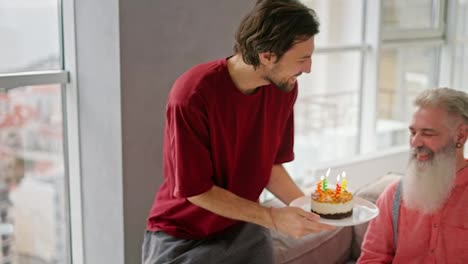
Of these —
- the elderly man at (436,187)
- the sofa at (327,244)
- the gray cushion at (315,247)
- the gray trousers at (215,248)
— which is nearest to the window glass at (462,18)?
the sofa at (327,244)

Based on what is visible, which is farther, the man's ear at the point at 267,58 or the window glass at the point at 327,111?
the window glass at the point at 327,111

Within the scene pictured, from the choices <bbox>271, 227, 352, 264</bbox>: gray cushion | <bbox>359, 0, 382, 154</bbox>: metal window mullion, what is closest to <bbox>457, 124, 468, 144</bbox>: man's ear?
<bbox>271, 227, 352, 264</bbox>: gray cushion

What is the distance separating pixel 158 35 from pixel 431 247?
1.24m

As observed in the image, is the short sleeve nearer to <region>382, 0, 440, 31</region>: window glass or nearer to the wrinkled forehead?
the wrinkled forehead

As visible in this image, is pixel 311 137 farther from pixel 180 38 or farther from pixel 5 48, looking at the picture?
pixel 5 48

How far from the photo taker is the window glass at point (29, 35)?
258cm

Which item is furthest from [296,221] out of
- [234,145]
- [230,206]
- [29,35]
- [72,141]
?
[29,35]

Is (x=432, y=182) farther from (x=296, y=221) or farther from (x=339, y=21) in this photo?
(x=339, y=21)

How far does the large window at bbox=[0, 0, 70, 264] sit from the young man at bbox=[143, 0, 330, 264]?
0.79m

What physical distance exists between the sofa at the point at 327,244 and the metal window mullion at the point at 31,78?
0.96 meters

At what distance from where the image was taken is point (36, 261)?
112 inches

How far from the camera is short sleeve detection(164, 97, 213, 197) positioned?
1.92 m

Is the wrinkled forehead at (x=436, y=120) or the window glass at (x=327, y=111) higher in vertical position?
the wrinkled forehead at (x=436, y=120)

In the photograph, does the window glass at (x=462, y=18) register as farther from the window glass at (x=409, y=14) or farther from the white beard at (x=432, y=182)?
the white beard at (x=432, y=182)
